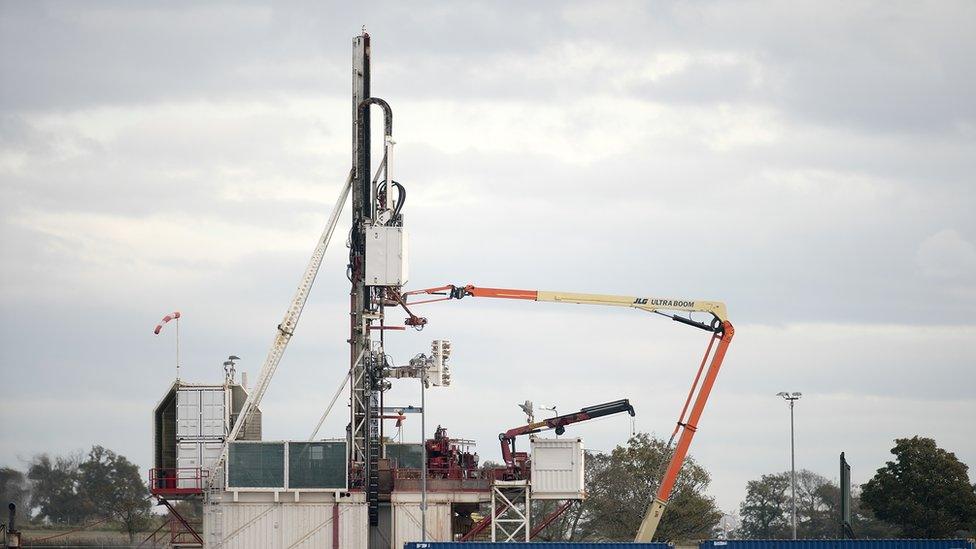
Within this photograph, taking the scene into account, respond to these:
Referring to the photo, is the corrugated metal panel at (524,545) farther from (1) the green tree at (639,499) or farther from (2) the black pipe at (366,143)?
(1) the green tree at (639,499)

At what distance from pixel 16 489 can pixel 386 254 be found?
48.8 meters

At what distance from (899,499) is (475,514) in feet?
144

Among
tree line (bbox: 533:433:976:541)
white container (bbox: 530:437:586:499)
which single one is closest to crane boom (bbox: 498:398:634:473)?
white container (bbox: 530:437:586:499)

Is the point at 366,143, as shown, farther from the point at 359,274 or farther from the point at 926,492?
the point at 926,492

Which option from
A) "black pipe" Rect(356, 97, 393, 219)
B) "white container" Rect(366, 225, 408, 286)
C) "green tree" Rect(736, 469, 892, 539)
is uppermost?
"black pipe" Rect(356, 97, 393, 219)

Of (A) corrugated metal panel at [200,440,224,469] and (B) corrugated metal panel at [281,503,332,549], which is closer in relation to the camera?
(B) corrugated metal panel at [281,503,332,549]

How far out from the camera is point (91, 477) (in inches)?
5600

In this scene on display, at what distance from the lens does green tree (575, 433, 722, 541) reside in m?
130

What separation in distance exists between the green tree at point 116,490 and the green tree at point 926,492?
2424 inches

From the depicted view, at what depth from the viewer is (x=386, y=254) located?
96000 mm

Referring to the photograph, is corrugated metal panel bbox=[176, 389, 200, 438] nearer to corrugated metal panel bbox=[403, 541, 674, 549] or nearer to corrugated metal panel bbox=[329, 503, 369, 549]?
corrugated metal panel bbox=[329, 503, 369, 549]

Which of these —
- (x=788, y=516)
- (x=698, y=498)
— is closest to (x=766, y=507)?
(x=788, y=516)

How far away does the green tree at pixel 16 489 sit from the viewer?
4914 inches

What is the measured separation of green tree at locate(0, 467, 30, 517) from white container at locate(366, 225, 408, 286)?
138 feet
